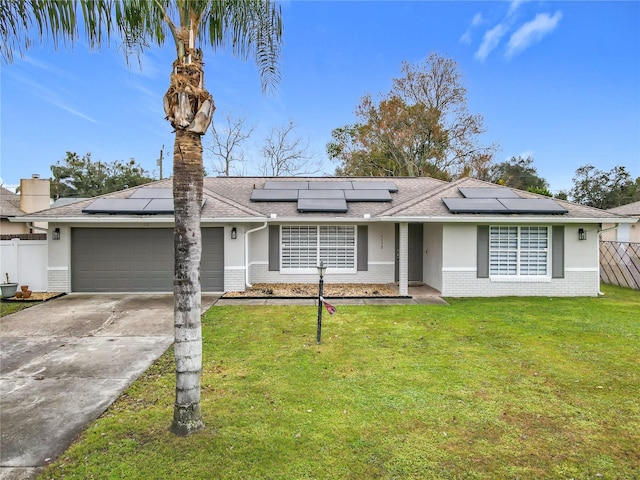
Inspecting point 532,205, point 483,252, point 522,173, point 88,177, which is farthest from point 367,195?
point 88,177

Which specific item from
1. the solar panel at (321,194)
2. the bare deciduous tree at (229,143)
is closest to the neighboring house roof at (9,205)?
the bare deciduous tree at (229,143)

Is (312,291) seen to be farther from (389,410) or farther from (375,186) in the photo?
(389,410)

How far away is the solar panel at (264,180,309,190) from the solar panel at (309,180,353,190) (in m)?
0.28

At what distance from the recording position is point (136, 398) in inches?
172

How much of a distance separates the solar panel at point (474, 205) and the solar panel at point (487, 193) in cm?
46

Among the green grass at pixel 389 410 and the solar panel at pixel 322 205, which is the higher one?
the solar panel at pixel 322 205

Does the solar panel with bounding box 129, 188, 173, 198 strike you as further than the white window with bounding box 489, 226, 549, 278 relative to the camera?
Yes

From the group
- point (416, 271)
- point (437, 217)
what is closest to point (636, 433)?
point (437, 217)

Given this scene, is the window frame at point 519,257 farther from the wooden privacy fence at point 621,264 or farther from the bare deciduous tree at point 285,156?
the bare deciduous tree at point 285,156

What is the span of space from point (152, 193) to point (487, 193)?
11.5 m

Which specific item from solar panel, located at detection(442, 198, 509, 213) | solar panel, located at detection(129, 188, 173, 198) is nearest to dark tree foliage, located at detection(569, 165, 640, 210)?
A: solar panel, located at detection(442, 198, 509, 213)

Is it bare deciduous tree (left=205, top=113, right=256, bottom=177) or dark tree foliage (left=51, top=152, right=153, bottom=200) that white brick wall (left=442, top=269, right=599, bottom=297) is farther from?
dark tree foliage (left=51, top=152, right=153, bottom=200)

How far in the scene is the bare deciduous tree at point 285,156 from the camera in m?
26.2

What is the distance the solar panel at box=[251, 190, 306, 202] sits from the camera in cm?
1289
